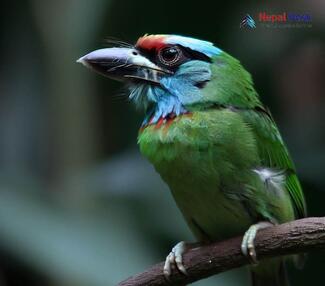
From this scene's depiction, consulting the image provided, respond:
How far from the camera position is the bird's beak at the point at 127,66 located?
9.99 feet

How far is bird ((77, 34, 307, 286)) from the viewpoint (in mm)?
2965

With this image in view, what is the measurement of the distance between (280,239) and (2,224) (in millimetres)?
1878

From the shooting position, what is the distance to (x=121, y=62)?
10.1 ft

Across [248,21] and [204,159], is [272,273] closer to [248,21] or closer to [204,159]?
[204,159]

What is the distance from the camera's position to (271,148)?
10.5ft

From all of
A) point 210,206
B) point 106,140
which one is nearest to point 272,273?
point 210,206

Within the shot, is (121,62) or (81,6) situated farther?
(81,6)

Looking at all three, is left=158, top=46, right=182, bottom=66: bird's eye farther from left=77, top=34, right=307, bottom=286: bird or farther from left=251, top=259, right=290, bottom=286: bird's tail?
left=251, top=259, right=290, bottom=286: bird's tail

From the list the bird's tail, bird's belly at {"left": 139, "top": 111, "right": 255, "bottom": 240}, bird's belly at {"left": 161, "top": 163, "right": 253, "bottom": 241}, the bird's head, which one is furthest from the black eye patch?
the bird's tail

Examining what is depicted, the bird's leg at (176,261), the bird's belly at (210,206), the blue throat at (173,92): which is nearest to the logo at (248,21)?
the blue throat at (173,92)

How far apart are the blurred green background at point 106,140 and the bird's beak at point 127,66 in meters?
1.19

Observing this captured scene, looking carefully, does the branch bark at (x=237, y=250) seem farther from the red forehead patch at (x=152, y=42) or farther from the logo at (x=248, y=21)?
the logo at (x=248, y=21)

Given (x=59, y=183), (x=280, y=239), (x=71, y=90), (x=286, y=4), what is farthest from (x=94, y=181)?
(x=280, y=239)

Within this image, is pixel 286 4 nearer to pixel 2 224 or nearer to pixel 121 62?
pixel 121 62
